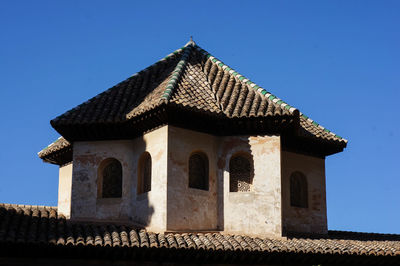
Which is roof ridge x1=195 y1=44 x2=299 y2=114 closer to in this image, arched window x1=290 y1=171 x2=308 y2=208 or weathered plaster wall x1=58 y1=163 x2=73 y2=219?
arched window x1=290 y1=171 x2=308 y2=208

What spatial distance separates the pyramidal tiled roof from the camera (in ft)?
49.9

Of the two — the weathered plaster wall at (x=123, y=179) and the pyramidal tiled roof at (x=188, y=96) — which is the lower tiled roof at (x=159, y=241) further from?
the pyramidal tiled roof at (x=188, y=96)

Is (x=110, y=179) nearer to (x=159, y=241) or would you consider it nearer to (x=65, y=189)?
(x=65, y=189)

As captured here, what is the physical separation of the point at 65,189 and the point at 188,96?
4798 mm

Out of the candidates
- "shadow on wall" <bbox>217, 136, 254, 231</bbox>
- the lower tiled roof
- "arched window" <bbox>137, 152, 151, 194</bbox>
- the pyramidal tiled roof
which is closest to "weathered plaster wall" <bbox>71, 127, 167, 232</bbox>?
"arched window" <bbox>137, 152, 151, 194</bbox>

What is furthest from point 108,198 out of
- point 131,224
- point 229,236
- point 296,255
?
point 296,255

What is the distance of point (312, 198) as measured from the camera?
17.2m

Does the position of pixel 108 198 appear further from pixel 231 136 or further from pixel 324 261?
pixel 324 261

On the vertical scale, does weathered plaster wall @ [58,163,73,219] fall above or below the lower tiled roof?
above

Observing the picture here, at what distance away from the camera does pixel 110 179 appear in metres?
15.9

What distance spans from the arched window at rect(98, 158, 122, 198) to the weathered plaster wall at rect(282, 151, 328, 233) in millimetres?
4573

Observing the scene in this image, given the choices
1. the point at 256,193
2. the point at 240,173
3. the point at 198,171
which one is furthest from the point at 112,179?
the point at 256,193

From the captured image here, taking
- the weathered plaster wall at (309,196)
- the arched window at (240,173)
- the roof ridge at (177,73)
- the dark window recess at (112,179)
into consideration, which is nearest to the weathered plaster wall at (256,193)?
the arched window at (240,173)

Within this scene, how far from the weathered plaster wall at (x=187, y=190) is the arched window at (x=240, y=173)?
47cm
